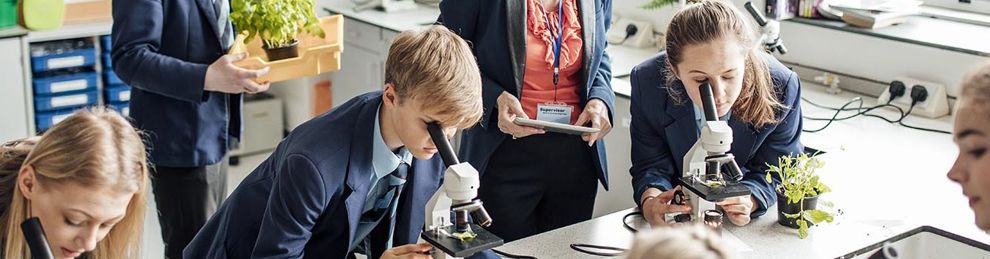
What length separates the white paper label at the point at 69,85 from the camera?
167 inches

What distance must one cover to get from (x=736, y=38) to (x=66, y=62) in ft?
8.59

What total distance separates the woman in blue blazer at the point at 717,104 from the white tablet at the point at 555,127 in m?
0.11

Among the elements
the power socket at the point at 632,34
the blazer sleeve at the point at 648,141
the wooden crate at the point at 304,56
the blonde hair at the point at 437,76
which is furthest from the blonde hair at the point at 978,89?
the power socket at the point at 632,34

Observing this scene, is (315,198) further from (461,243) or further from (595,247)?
(595,247)

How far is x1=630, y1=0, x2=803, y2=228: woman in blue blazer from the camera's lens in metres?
2.53

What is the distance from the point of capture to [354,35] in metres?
4.85

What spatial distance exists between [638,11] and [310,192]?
8.18 ft

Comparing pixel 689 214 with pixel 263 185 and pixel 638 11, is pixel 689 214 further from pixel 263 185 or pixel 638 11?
pixel 638 11

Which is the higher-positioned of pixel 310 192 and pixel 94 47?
pixel 310 192

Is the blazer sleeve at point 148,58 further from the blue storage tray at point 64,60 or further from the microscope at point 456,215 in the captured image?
the blue storage tray at point 64,60

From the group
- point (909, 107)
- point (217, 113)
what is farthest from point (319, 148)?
point (909, 107)

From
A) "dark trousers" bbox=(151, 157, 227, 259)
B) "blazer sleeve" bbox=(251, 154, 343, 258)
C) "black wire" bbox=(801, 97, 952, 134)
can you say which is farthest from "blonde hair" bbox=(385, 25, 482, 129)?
"black wire" bbox=(801, 97, 952, 134)

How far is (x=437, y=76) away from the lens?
2.17m

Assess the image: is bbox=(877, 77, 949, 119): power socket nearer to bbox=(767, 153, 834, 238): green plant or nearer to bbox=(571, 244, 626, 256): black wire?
bbox=(767, 153, 834, 238): green plant
